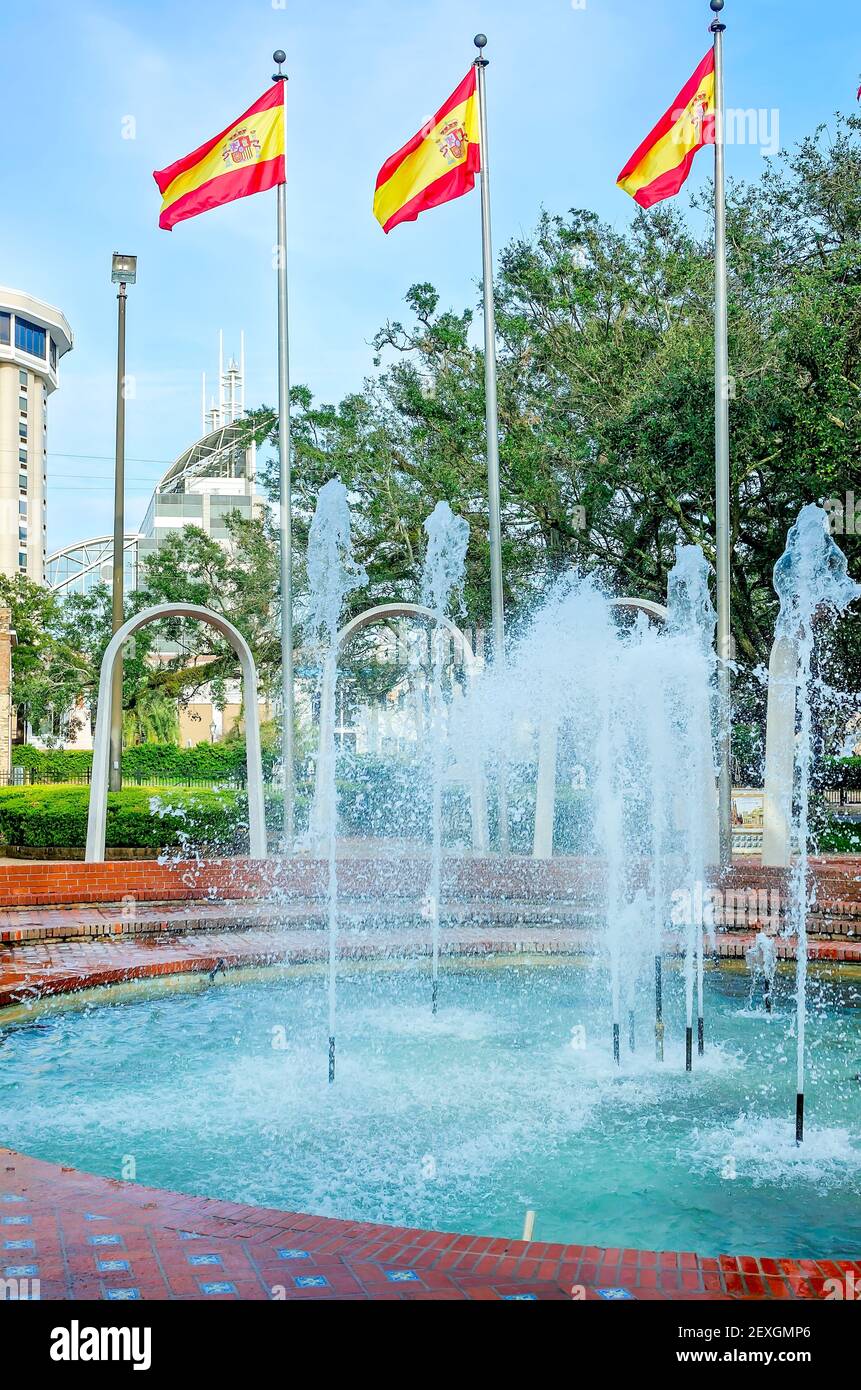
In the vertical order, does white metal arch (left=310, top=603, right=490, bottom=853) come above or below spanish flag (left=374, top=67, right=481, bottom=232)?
below

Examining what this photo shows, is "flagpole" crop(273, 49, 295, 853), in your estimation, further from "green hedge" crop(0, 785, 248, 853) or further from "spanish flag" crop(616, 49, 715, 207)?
"spanish flag" crop(616, 49, 715, 207)

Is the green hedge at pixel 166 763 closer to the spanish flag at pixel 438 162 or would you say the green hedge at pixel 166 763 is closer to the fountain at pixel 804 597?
the fountain at pixel 804 597

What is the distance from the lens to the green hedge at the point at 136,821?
1499cm

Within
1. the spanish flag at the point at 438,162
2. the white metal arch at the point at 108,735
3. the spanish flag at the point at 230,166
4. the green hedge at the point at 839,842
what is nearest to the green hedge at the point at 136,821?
the white metal arch at the point at 108,735

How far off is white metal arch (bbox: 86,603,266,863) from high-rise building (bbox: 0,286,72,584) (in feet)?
206

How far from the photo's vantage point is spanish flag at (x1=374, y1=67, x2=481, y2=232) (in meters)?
13.8

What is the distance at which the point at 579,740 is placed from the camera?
21203 millimetres

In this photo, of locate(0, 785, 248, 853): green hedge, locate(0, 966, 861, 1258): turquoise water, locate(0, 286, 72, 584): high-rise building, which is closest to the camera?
locate(0, 966, 861, 1258): turquoise water

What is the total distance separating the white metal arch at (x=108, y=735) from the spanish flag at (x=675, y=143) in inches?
252

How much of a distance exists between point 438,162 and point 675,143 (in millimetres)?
2603

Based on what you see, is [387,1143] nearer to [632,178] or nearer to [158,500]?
[632,178]

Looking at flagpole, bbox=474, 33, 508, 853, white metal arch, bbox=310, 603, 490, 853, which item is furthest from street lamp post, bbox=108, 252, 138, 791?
flagpole, bbox=474, 33, 508, 853

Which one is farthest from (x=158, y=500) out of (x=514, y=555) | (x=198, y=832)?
(x=198, y=832)
